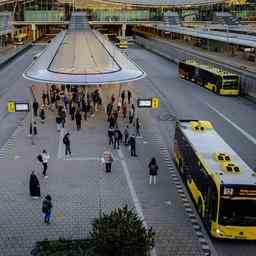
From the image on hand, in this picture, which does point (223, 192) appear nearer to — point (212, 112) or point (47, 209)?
point (47, 209)

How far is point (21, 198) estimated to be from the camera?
1759 centimetres

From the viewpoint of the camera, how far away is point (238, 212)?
14.0m

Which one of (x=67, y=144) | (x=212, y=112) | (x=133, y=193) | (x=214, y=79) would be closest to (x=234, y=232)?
(x=133, y=193)

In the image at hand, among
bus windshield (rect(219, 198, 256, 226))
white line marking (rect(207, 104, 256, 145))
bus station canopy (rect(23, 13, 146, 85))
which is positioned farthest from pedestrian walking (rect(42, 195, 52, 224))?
bus station canopy (rect(23, 13, 146, 85))

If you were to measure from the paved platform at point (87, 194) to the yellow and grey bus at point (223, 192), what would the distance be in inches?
28.4

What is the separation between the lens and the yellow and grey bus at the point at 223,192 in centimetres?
1381

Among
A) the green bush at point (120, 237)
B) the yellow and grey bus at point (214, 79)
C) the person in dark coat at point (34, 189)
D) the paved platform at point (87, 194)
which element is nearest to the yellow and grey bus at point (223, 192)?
the paved platform at point (87, 194)

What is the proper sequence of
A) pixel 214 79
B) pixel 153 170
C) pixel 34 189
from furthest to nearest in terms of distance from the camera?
pixel 214 79
pixel 153 170
pixel 34 189

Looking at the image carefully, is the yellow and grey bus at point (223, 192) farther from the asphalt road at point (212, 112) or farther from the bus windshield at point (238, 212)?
the asphalt road at point (212, 112)

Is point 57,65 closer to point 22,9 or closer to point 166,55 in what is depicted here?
point 166,55

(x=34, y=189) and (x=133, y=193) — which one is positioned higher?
(x=34, y=189)

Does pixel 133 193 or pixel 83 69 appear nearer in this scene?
pixel 133 193

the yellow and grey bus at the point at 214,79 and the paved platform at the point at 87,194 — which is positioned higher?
the yellow and grey bus at the point at 214,79

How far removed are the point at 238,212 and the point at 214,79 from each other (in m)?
28.0
